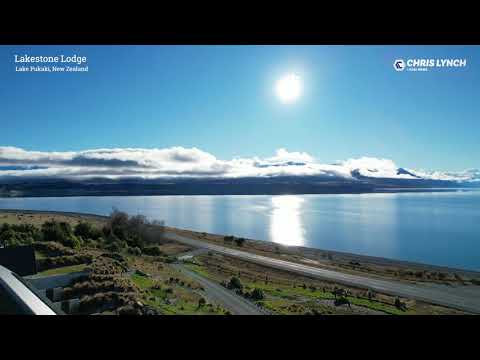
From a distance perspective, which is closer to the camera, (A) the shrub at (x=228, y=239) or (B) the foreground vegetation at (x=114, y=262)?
(B) the foreground vegetation at (x=114, y=262)

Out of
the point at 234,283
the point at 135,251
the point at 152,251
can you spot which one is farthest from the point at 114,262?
the point at 234,283

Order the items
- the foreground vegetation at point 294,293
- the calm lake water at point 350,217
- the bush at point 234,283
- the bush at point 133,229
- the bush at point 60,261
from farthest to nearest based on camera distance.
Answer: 1. the bush at point 133,229
2. the bush at point 60,261
3. the calm lake water at point 350,217
4. the bush at point 234,283
5. the foreground vegetation at point 294,293

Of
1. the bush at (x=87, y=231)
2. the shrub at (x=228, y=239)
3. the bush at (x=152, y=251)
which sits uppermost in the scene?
the bush at (x=87, y=231)

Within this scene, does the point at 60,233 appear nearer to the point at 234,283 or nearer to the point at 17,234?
the point at 17,234

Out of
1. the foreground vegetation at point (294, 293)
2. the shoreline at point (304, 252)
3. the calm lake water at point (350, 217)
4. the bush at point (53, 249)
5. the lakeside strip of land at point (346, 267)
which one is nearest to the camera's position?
the foreground vegetation at point (294, 293)

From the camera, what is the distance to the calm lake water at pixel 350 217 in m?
3.17

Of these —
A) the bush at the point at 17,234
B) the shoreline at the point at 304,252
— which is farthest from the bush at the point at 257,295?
the bush at the point at 17,234

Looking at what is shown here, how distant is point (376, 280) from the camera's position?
10.2 ft

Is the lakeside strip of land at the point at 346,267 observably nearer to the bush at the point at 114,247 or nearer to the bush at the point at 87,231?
the bush at the point at 87,231

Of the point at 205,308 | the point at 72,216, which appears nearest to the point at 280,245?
the point at 205,308

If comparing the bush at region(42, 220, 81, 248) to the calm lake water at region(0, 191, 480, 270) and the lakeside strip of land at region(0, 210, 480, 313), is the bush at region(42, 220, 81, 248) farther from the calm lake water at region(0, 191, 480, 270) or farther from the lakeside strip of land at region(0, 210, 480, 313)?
the calm lake water at region(0, 191, 480, 270)

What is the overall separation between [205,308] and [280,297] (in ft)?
2.64
